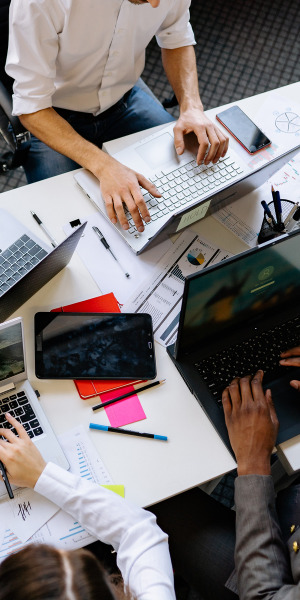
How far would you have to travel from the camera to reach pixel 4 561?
1.01m

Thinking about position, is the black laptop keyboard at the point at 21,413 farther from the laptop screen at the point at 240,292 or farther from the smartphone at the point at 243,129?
the smartphone at the point at 243,129

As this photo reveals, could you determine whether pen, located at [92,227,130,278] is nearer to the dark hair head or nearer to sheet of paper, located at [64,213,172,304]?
sheet of paper, located at [64,213,172,304]

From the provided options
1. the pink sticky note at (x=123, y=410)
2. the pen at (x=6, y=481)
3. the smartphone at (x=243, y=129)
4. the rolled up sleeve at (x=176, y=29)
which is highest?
the rolled up sleeve at (x=176, y=29)

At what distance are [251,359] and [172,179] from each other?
20.7 inches

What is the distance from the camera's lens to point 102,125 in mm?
1714

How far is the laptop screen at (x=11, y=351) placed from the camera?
3.41 feet

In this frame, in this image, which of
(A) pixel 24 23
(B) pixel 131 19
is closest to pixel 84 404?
(A) pixel 24 23

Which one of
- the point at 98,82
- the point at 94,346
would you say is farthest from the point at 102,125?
the point at 94,346

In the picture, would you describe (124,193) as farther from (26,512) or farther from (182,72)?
(26,512)

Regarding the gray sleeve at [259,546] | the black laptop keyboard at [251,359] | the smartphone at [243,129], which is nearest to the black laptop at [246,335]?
the black laptop keyboard at [251,359]

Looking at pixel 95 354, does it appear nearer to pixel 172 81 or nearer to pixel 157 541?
pixel 157 541

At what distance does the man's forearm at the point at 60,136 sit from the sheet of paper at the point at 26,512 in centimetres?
86

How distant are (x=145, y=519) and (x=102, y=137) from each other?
1203 mm

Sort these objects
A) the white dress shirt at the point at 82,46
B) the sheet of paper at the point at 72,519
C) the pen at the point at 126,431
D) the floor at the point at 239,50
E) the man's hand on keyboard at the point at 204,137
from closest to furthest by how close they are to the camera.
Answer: the sheet of paper at the point at 72,519 → the pen at the point at 126,431 → the white dress shirt at the point at 82,46 → the man's hand on keyboard at the point at 204,137 → the floor at the point at 239,50
